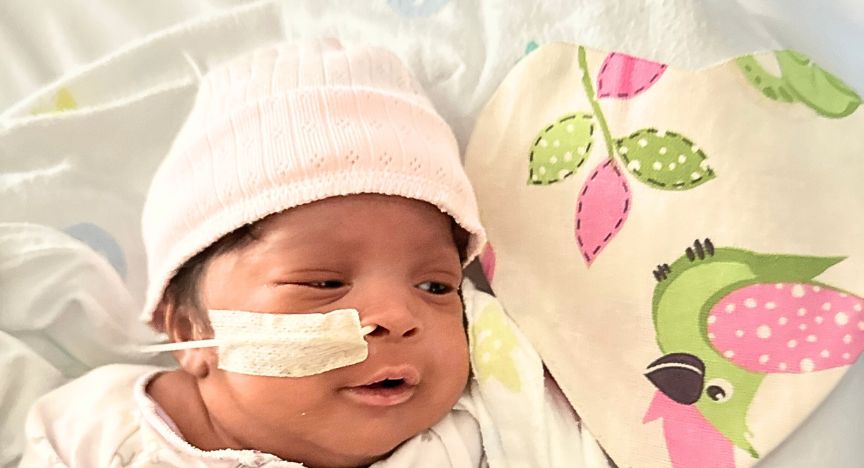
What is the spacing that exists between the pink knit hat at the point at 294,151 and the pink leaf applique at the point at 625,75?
198mm

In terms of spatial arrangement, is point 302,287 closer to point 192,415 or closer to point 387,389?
point 387,389

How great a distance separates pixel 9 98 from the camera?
1.44 metres

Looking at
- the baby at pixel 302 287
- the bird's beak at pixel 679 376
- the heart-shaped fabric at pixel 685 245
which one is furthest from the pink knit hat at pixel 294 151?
the bird's beak at pixel 679 376

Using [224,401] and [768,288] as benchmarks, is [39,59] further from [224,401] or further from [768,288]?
[768,288]

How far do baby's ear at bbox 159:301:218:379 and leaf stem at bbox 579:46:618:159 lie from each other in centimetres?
51

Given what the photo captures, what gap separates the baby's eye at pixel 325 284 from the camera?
951mm

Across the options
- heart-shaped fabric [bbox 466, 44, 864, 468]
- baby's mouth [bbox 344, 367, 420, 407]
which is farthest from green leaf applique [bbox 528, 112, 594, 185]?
baby's mouth [bbox 344, 367, 420, 407]

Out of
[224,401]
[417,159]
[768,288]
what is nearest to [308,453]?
[224,401]

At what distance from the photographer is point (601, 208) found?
1.05m

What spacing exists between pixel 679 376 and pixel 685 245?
0.46 ft

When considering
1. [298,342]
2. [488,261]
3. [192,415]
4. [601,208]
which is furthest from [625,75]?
[192,415]

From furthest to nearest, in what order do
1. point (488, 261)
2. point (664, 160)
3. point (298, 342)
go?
point (488, 261), point (664, 160), point (298, 342)

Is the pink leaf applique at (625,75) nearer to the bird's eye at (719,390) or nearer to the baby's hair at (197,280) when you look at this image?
the baby's hair at (197,280)

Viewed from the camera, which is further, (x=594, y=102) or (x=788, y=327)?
(x=594, y=102)
